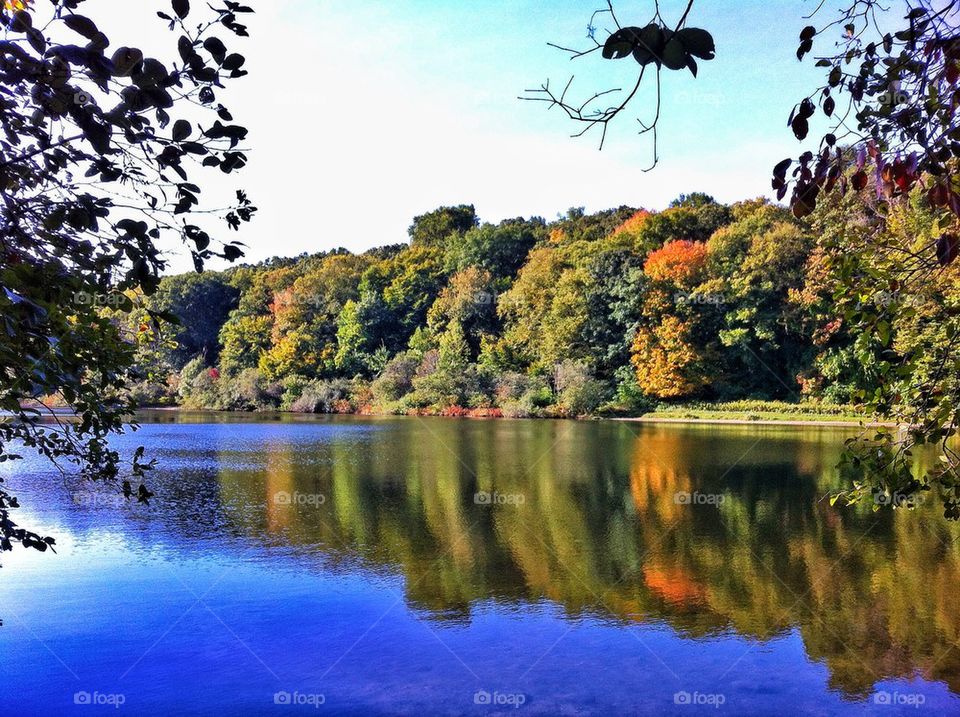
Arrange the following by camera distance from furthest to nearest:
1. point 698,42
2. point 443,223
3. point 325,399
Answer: point 443,223 < point 325,399 < point 698,42

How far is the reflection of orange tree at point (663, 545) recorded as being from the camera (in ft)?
A: 24.5

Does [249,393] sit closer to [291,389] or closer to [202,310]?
[291,389]

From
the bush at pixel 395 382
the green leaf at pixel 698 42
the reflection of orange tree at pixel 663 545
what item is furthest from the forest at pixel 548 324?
the green leaf at pixel 698 42

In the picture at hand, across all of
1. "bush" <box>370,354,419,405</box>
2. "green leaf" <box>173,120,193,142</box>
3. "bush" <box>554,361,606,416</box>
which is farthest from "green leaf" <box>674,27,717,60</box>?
"bush" <box>370,354,419,405</box>

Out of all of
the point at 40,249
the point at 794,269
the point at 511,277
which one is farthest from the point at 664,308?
the point at 40,249

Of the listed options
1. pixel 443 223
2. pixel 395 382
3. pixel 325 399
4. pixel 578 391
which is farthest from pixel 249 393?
pixel 443 223

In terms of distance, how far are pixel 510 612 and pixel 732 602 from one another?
215 cm

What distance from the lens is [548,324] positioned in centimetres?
3872

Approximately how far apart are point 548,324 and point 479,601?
102ft

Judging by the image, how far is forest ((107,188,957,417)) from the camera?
112 ft

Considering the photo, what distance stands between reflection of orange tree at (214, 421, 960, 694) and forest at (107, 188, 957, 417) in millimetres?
12391

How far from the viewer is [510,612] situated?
25.5ft

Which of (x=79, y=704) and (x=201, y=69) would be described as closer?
(x=201, y=69)

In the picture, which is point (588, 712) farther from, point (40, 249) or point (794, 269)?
point (794, 269)
